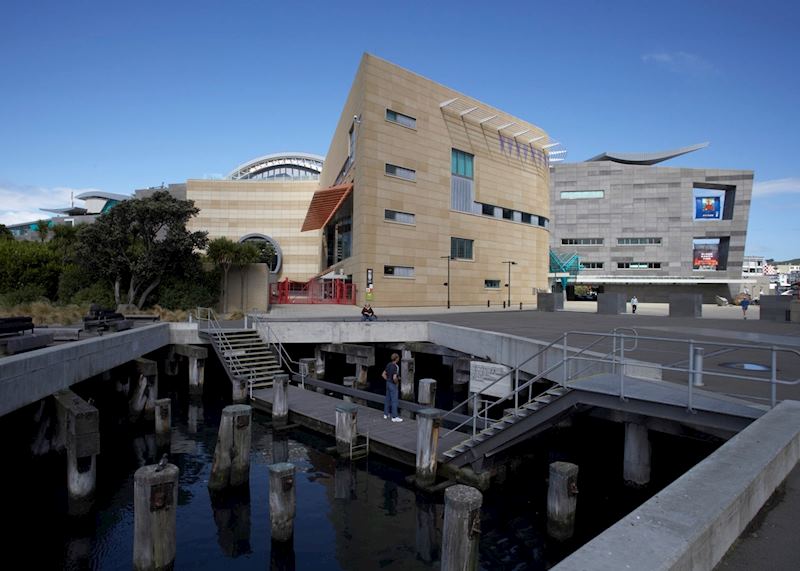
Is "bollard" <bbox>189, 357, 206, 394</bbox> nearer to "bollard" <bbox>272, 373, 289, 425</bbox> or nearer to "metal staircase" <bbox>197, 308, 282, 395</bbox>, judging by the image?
"metal staircase" <bbox>197, 308, 282, 395</bbox>

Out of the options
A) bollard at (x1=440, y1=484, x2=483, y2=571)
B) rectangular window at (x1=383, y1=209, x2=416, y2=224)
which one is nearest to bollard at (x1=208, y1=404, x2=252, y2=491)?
bollard at (x1=440, y1=484, x2=483, y2=571)

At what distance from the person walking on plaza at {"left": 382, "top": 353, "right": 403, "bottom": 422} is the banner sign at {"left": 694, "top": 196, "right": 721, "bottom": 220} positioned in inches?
3603

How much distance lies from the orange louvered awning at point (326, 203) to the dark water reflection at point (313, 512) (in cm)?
3316

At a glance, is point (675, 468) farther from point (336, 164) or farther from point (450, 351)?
point (336, 164)

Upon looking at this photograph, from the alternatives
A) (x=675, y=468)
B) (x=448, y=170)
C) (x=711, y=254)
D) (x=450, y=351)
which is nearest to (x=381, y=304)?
(x=448, y=170)

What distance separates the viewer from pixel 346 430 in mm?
13289

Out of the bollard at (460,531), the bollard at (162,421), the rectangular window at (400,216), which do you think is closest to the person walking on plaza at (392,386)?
the bollard at (162,421)

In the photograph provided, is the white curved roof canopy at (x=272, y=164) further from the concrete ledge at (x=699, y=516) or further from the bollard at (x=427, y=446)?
the concrete ledge at (x=699, y=516)

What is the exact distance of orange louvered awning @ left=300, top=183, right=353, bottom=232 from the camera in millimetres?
45188

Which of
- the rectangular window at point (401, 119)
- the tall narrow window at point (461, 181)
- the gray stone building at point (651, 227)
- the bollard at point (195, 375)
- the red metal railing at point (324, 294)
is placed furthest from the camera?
the gray stone building at point (651, 227)

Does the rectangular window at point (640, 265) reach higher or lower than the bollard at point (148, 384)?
higher

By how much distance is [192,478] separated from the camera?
40.8ft

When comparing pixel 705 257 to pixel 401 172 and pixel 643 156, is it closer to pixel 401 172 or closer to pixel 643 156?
pixel 643 156

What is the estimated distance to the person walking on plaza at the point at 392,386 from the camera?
14508mm
